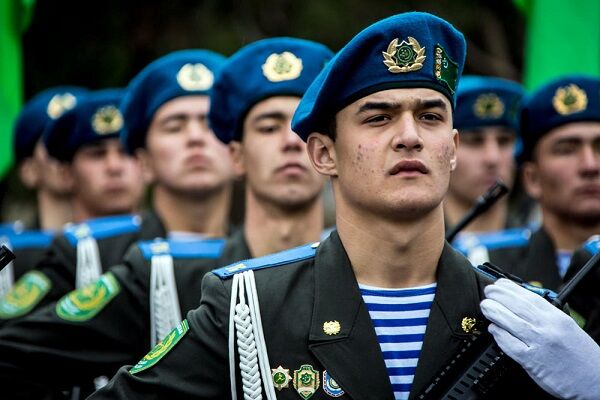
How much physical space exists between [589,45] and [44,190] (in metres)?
4.51

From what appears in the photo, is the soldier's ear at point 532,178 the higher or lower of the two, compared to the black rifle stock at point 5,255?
higher

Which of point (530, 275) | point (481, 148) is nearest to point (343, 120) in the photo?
point (530, 275)

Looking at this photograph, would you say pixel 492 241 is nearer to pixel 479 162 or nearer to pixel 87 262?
pixel 479 162

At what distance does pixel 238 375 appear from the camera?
14.0 ft

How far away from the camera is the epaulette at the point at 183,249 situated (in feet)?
19.4

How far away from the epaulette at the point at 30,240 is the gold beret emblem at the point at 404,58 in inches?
212

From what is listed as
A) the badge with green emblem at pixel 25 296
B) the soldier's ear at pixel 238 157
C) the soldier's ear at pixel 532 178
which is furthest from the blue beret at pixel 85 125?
the soldier's ear at pixel 532 178

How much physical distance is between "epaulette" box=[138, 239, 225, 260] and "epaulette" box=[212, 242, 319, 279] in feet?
4.57

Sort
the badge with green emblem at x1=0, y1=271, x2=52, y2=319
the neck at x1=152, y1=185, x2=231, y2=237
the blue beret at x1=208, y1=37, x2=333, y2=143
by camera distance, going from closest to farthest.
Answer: the blue beret at x1=208, y1=37, x2=333, y2=143 < the badge with green emblem at x1=0, y1=271, x2=52, y2=319 < the neck at x1=152, y1=185, x2=231, y2=237

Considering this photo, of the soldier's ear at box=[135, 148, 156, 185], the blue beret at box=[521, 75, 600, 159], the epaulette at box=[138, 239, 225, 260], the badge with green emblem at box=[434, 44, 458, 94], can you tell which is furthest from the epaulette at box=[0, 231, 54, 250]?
the badge with green emblem at box=[434, 44, 458, 94]

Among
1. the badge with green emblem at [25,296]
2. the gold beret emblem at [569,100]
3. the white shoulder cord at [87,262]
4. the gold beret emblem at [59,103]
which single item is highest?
the gold beret emblem at [59,103]

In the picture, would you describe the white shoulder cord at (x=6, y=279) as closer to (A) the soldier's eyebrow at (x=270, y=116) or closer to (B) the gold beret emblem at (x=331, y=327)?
(A) the soldier's eyebrow at (x=270, y=116)

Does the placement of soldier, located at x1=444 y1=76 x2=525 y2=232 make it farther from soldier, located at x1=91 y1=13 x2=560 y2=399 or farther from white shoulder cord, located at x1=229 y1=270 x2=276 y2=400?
white shoulder cord, located at x1=229 y1=270 x2=276 y2=400

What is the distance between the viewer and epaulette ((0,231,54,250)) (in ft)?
30.2
